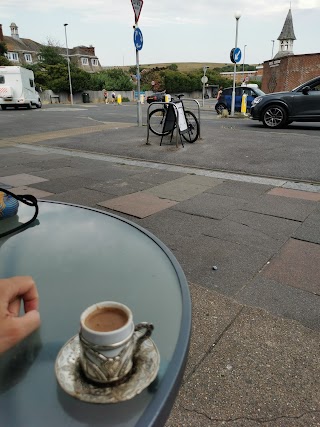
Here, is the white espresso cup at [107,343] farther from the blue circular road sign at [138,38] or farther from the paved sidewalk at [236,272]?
the blue circular road sign at [138,38]

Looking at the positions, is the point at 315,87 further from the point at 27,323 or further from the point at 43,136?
the point at 27,323

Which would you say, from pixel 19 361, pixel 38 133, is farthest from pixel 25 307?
pixel 38 133

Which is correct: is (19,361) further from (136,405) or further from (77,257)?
(77,257)

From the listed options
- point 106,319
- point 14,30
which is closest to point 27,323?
point 106,319

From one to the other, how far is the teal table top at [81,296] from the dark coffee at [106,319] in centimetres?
17

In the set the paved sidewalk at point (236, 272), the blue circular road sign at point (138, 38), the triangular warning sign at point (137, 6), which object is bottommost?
the paved sidewalk at point (236, 272)

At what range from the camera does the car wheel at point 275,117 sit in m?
11.5

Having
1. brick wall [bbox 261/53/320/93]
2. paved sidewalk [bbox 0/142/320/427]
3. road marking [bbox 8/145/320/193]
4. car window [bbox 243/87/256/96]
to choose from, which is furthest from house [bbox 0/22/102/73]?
paved sidewalk [bbox 0/142/320/427]

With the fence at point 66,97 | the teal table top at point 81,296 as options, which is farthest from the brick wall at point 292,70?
the teal table top at point 81,296

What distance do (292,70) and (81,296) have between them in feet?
119

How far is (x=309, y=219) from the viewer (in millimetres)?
4199

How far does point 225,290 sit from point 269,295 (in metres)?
0.32

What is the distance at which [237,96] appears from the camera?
754 inches

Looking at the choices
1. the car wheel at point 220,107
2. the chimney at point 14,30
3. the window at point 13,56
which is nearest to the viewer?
the car wheel at point 220,107
